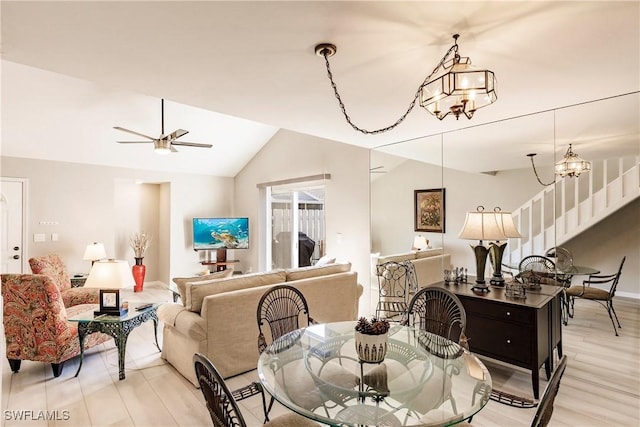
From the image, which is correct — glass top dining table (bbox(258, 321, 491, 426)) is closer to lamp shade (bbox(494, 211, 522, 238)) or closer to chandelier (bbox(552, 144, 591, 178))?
lamp shade (bbox(494, 211, 522, 238))

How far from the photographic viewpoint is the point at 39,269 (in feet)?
14.1

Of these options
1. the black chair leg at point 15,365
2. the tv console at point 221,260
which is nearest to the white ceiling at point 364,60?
the black chair leg at point 15,365

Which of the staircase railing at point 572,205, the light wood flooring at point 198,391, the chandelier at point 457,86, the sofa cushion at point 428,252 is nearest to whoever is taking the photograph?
the chandelier at point 457,86

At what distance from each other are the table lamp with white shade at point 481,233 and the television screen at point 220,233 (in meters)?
4.91

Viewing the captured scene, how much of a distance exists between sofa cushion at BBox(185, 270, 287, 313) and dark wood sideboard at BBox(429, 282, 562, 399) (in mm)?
1838

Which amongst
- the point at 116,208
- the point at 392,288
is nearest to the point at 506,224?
the point at 392,288

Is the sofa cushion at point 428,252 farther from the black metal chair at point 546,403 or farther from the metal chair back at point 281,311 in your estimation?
the black metal chair at point 546,403

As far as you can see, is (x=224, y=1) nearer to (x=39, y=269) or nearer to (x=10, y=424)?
(x=10, y=424)

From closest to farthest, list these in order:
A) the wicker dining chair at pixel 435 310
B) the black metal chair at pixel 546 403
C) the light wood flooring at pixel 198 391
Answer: the black metal chair at pixel 546 403, the light wood flooring at pixel 198 391, the wicker dining chair at pixel 435 310

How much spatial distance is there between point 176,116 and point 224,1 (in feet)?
13.9

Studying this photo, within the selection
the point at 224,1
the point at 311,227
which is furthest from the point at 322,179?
the point at 224,1

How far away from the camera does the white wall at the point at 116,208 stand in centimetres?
528

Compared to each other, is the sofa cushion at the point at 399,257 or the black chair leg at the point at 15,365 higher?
the sofa cushion at the point at 399,257

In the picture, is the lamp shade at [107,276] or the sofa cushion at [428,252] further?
the sofa cushion at [428,252]
